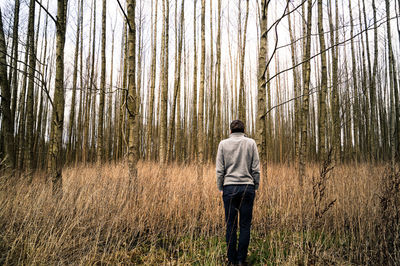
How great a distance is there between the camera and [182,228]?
310 cm

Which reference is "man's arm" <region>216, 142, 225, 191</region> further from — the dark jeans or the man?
the dark jeans

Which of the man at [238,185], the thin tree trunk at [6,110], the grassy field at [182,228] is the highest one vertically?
the thin tree trunk at [6,110]

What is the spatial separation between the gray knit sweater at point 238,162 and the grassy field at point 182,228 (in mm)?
583

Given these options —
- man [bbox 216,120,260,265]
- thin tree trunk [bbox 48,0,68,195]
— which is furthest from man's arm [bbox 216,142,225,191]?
thin tree trunk [bbox 48,0,68,195]

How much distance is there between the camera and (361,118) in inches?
323

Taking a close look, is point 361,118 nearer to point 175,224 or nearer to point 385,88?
point 385,88

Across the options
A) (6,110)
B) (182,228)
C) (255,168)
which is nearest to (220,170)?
(255,168)

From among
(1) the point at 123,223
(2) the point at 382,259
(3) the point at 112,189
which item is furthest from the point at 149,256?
(2) the point at 382,259

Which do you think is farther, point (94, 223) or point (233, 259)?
point (94, 223)

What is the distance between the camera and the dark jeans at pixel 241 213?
2.10m

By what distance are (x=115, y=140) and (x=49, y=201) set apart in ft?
21.2

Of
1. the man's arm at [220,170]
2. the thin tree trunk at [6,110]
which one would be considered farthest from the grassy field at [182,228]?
the man's arm at [220,170]

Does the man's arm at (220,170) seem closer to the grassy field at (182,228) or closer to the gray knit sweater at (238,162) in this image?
the gray knit sweater at (238,162)

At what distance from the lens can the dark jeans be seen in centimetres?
210
